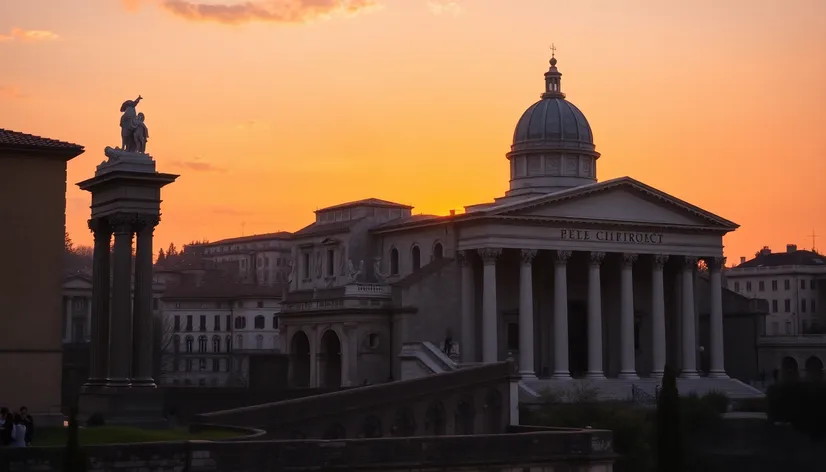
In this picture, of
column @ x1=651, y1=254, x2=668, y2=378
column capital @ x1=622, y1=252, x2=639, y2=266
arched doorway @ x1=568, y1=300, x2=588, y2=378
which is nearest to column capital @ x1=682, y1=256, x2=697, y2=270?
column @ x1=651, y1=254, x2=668, y2=378

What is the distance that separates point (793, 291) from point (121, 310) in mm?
103397

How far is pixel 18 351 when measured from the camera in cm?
4175

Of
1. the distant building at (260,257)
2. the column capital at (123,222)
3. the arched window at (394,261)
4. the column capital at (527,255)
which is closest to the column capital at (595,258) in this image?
the column capital at (527,255)

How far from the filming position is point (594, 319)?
254ft

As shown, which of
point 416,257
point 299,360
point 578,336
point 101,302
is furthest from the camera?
point 299,360

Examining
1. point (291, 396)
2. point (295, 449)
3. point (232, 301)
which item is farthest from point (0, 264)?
point (232, 301)

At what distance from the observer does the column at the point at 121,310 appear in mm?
44375

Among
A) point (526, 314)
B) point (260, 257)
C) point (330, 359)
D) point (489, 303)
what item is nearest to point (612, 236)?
point (526, 314)

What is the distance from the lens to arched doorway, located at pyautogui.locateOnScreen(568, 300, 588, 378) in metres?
80.8

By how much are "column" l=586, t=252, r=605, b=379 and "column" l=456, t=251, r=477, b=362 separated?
5945 millimetres

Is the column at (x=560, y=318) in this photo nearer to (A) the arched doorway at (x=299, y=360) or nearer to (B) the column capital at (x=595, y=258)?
(B) the column capital at (x=595, y=258)

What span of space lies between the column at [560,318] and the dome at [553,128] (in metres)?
10.4

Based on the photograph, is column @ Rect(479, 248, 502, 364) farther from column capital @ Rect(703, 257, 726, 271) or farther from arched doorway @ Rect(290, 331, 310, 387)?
column capital @ Rect(703, 257, 726, 271)

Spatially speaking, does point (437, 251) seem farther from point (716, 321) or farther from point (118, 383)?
point (118, 383)
